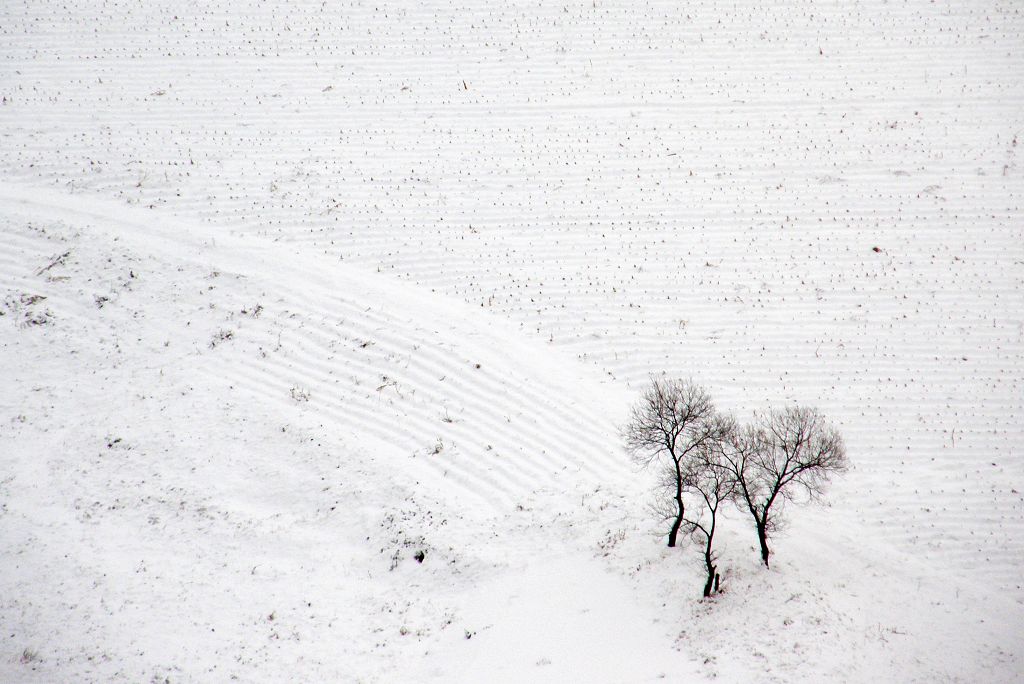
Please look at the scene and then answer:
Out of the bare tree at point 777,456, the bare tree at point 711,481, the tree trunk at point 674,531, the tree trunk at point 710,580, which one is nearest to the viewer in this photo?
the bare tree at point 777,456

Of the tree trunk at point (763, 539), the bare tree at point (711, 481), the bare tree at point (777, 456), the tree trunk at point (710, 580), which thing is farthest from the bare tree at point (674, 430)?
the tree trunk at point (763, 539)

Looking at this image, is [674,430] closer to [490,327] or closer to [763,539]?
[763,539]

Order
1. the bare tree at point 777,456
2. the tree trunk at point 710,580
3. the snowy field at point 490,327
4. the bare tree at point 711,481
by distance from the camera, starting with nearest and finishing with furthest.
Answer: the bare tree at point 777,456, the bare tree at point 711,481, the tree trunk at point 710,580, the snowy field at point 490,327

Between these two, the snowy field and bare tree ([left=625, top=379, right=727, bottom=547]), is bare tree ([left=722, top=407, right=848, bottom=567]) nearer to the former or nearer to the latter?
bare tree ([left=625, top=379, right=727, bottom=547])

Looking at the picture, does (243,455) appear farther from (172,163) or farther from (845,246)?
(845,246)

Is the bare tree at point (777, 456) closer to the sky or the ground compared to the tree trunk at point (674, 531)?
closer to the sky

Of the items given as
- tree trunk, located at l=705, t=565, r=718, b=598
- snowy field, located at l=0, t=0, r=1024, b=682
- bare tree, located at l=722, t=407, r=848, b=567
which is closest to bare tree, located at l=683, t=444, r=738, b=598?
tree trunk, located at l=705, t=565, r=718, b=598

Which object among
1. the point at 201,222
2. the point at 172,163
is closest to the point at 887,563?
the point at 201,222

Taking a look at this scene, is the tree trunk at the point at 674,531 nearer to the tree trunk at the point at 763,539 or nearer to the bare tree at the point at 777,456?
the bare tree at the point at 777,456
